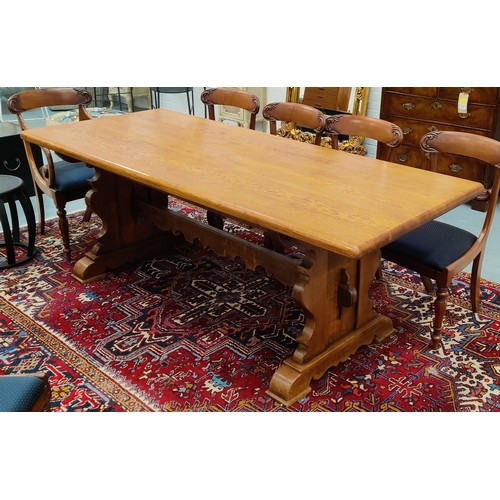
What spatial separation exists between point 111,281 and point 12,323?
23.9 inches

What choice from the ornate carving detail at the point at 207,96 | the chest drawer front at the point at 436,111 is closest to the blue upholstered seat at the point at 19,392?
the ornate carving detail at the point at 207,96

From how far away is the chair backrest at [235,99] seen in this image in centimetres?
381

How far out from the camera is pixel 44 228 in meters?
4.15

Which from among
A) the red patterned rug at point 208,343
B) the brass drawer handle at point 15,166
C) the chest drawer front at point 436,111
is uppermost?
the chest drawer front at point 436,111

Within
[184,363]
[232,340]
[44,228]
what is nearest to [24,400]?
[184,363]

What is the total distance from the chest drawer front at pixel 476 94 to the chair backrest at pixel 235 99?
1.53m

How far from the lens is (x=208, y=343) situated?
9.43ft

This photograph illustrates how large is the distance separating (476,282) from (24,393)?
2.18 metres

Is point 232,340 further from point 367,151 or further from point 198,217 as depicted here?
point 367,151

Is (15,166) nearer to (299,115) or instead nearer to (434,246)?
(299,115)

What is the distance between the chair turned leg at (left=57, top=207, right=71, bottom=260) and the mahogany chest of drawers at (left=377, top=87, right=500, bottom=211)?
209 centimetres

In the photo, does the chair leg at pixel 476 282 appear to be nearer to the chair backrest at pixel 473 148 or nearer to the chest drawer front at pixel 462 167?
the chair backrest at pixel 473 148

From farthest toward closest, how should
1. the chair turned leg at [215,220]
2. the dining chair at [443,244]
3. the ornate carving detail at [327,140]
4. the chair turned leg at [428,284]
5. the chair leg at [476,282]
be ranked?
the ornate carving detail at [327,140] → the chair turned leg at [215,220] → the chair turned leg at [428,284] → the chair leg at [476,282] → the dining chair at [443,244]

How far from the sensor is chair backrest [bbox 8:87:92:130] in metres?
3.72
